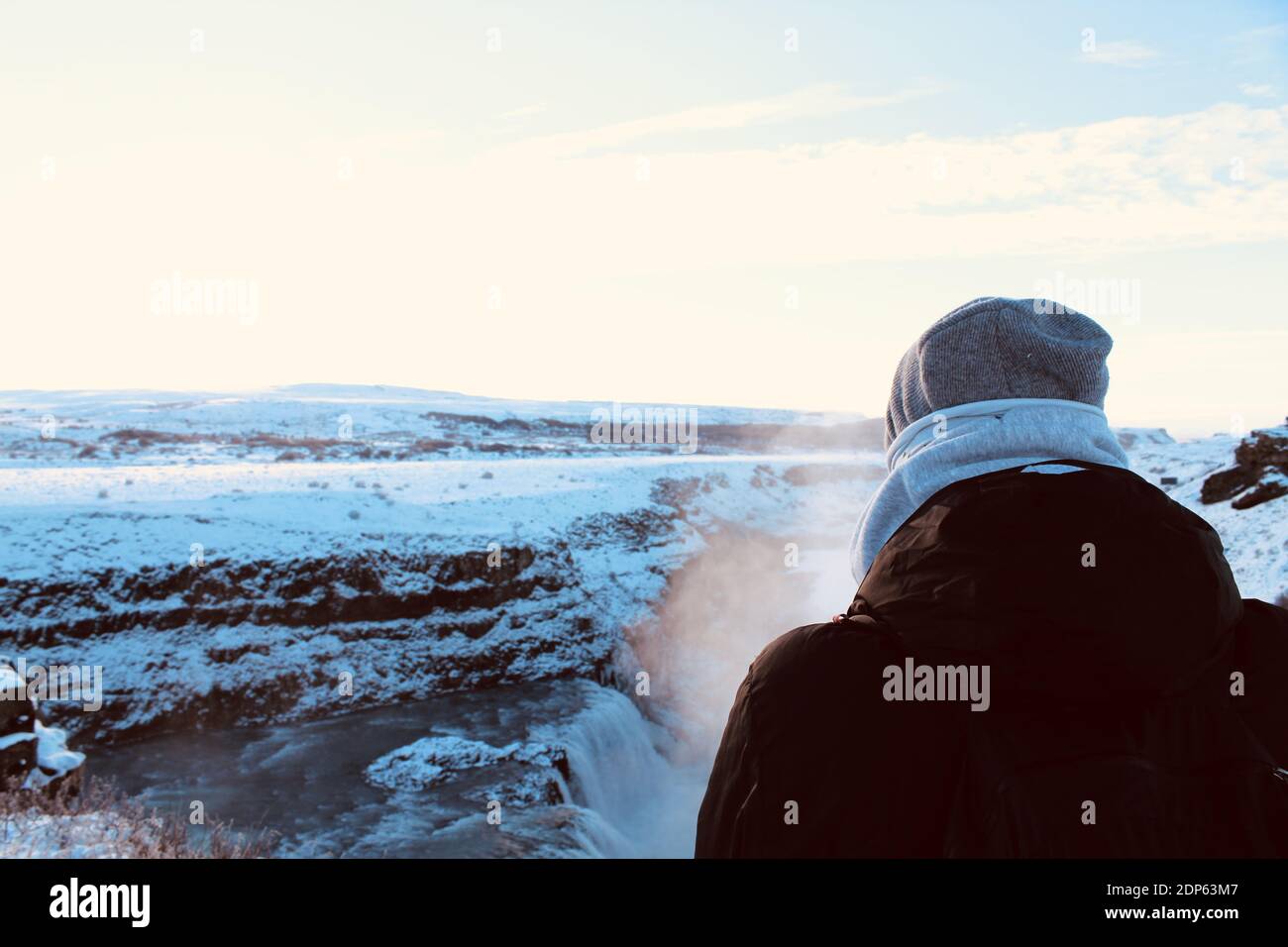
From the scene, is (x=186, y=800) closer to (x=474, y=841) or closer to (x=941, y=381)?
(x=474, y=841)

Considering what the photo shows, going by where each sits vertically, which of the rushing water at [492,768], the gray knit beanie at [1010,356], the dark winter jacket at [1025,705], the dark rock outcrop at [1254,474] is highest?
the gray knit beanie at [1010,356]

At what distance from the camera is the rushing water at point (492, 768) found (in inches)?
594

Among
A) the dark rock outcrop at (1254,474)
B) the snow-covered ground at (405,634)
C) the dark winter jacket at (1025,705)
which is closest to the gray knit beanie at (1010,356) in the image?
the dark winter jacket at (1025,705)

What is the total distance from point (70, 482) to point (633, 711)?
59.8 ft

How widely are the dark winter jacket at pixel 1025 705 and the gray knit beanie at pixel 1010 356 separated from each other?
292mm

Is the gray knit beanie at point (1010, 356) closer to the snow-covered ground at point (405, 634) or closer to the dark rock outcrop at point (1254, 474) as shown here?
the snow-covered ground at point (405, 634)

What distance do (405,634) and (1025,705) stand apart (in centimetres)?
2420

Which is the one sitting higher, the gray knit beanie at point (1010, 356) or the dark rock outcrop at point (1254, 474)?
the gray knit beanie at point (1010, 356)

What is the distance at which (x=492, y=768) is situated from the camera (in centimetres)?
1852

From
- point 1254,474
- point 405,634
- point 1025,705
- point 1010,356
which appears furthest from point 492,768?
point 1254,474

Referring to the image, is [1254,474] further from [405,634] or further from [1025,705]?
[1025,705]

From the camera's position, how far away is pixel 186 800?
16.1m
